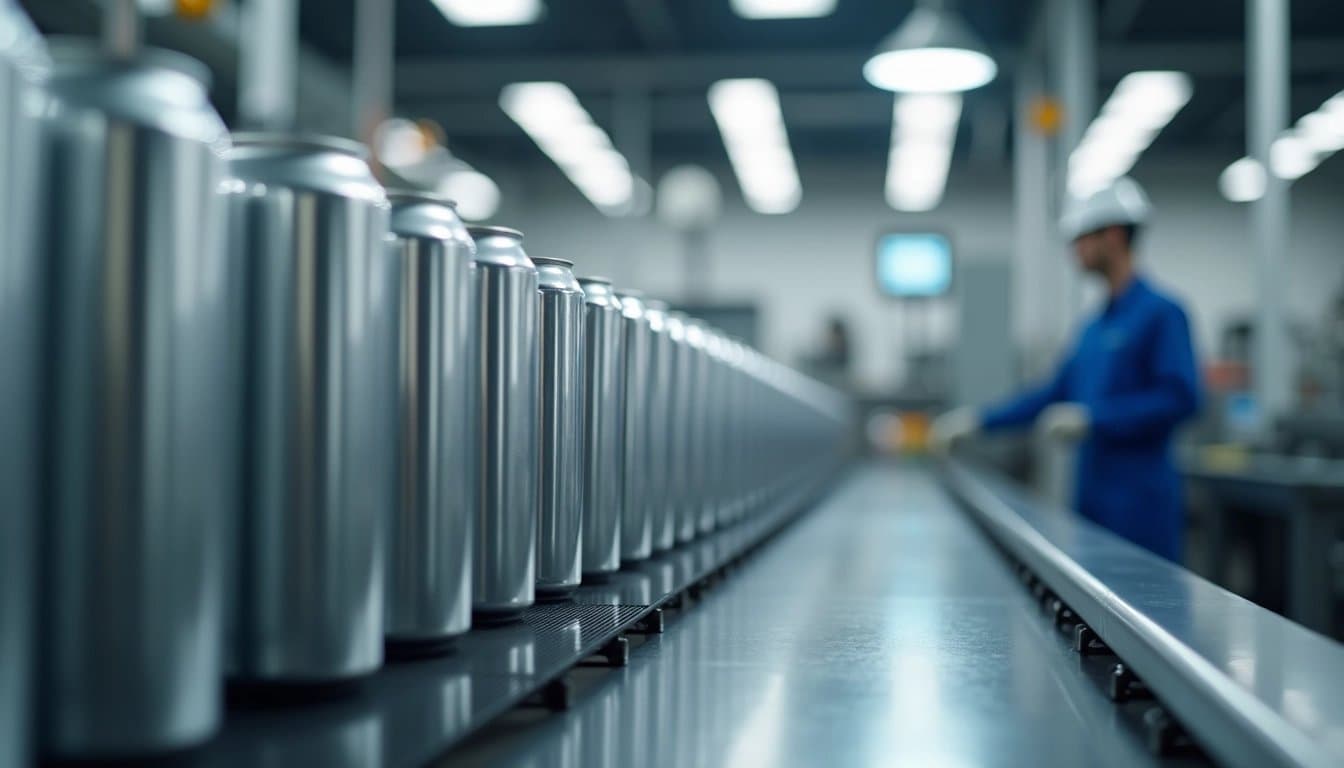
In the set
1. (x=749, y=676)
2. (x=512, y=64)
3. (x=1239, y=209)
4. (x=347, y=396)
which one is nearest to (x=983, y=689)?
(x=749, y=676)

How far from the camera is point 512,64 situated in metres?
7.58

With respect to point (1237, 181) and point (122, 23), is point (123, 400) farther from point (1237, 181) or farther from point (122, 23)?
point (1237, 181)

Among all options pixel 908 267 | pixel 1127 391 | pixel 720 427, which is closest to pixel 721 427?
pixel 720 427

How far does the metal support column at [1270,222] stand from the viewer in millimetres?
4109

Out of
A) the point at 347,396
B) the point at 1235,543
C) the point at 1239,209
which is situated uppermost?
Answer: the point at 1239,209

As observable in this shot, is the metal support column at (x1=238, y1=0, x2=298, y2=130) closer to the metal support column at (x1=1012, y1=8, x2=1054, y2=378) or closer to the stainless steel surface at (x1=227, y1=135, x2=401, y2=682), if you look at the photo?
the stainless steel surface at (x1=227, y1=135, x2=401, y2=682)

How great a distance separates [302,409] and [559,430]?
0.33 meters

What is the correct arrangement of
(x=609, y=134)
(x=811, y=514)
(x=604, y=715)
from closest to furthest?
(x=604, y=715)
(x=811, y=514)
(x=609, y=134)

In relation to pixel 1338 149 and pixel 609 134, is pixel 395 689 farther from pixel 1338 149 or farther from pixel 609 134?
pixel 1338 149

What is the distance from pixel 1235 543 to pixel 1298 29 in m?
3.19

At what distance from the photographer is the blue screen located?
378 inches

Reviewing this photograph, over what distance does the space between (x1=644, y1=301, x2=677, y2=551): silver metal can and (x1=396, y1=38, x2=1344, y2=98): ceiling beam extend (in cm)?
659

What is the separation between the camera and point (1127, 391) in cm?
297

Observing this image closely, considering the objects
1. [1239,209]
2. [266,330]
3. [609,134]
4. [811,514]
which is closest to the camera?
[266,330]
